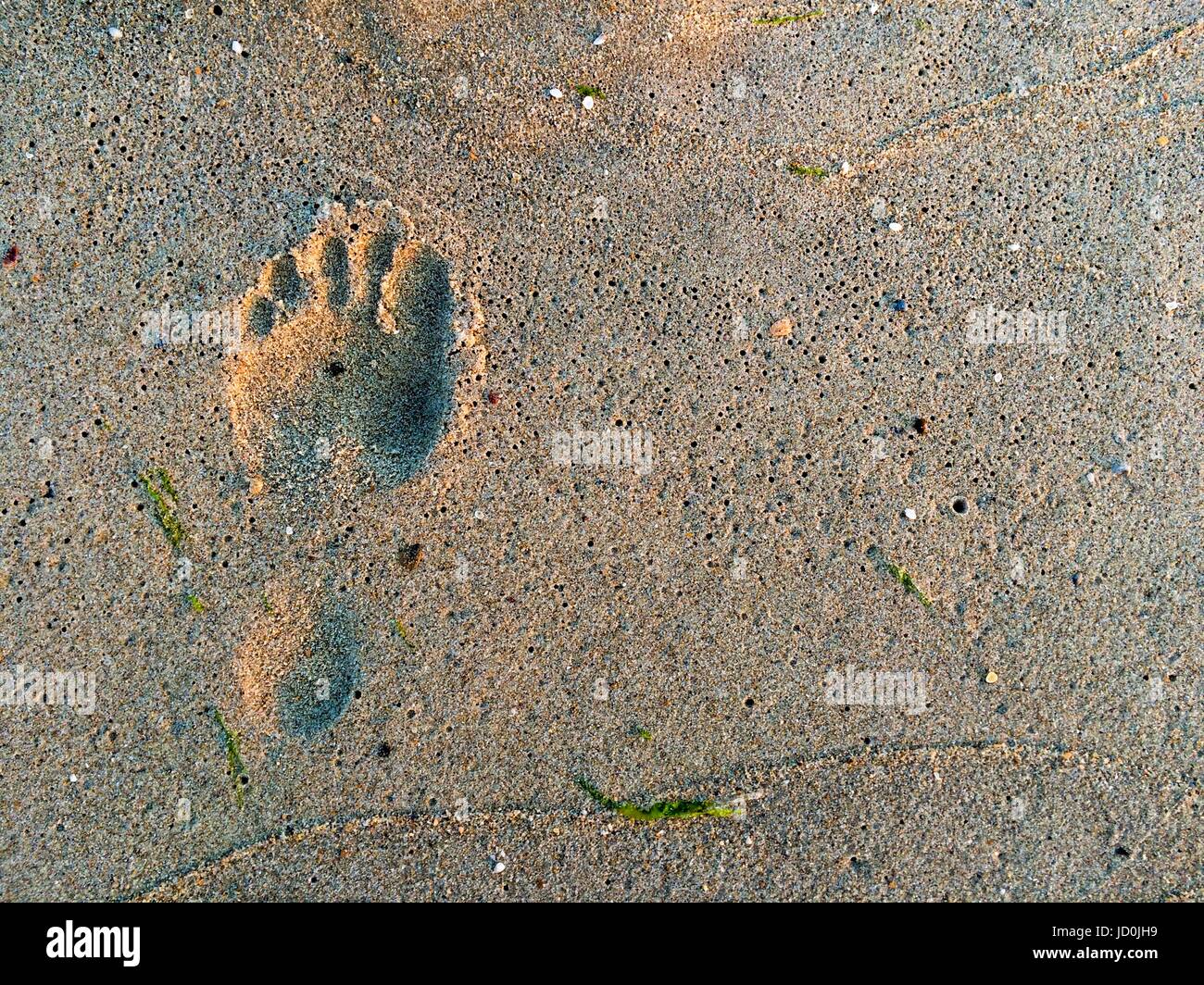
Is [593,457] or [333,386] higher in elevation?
[333,386]

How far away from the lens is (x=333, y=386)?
8.32 feet

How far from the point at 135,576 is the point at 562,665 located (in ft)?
4.64

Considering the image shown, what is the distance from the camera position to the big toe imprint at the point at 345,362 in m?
2.52

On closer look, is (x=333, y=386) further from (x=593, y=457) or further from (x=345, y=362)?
(x=593, y=457)

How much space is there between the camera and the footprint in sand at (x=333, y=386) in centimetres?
250

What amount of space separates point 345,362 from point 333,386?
9 cm

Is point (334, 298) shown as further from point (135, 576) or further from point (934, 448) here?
point (934, 448)

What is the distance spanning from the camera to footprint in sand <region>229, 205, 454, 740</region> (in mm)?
2504

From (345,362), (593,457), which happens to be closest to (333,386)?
(345,362)
